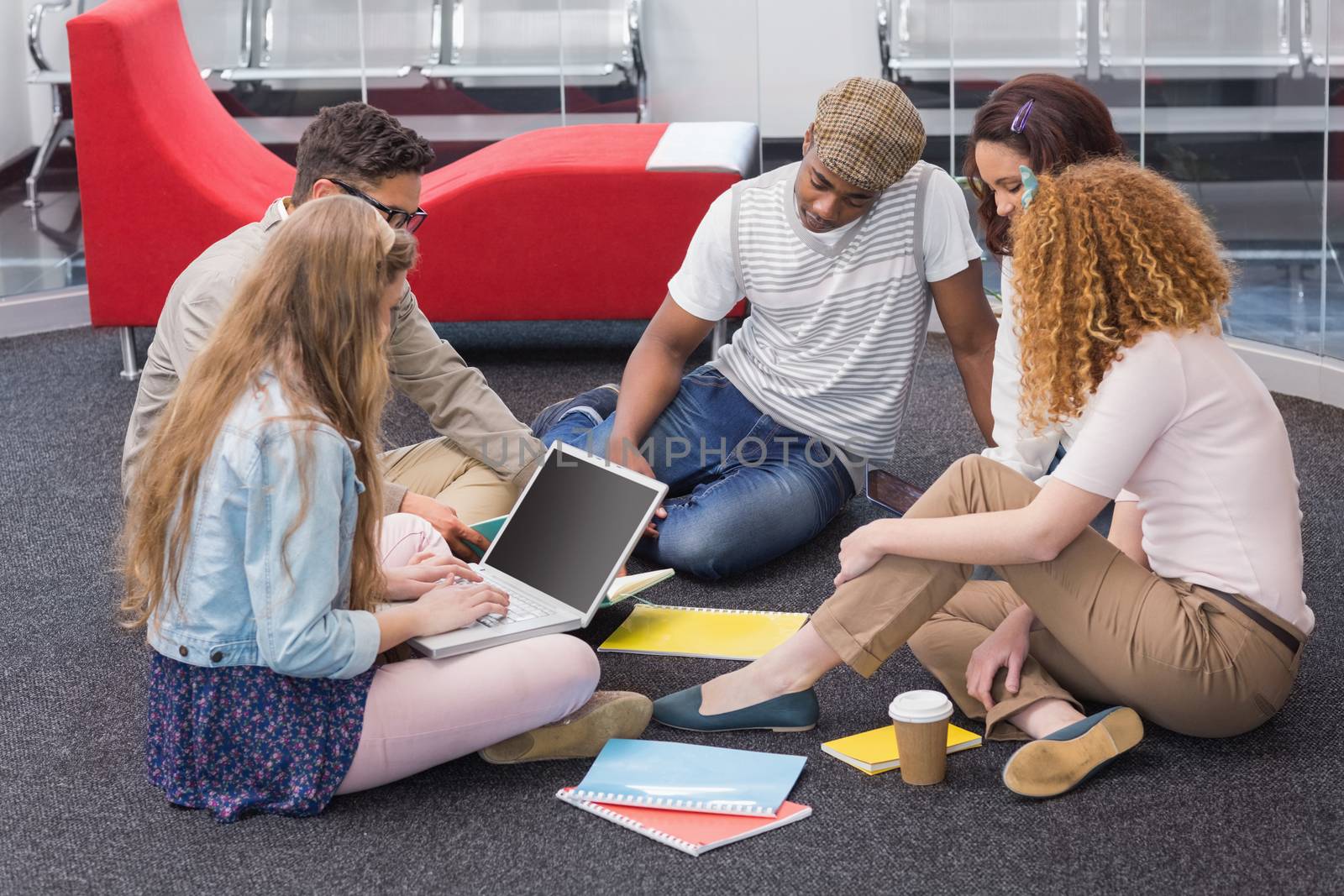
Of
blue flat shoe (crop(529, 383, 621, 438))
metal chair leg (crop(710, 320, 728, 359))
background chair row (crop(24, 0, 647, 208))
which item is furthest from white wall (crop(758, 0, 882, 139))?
blue flat shoe (crop(529, 383, 621, 438))

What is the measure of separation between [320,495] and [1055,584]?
970 mm

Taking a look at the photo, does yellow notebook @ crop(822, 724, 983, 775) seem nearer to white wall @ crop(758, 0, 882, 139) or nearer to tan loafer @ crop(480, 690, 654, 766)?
tan loafer @ crop(480, 690, 654, 766)

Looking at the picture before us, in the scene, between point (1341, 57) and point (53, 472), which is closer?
point (53, 472)

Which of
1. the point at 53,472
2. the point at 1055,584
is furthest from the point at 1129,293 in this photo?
the point at 53,472

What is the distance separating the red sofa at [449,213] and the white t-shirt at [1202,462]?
2246mm

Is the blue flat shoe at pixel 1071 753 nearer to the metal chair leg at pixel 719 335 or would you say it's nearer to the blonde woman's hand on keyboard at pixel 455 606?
the blonde woman's hand on keyboard at pixel 455 606

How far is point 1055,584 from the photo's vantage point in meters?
1.91

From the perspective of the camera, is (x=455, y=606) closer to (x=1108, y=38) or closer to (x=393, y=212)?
(x=393, y=212)

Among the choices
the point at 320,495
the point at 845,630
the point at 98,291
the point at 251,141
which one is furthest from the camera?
the point at 251,141

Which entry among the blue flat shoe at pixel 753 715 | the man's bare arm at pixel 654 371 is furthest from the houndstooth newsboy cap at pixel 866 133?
the blue flat shoe at pixel 753 715

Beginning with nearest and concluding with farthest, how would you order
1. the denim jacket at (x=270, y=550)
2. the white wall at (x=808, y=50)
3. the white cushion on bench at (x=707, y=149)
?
the denim jacket at (x=270, y=550) → the white cushion on bench at (x=707, y=149) → the white wall at (x=808, y=50)

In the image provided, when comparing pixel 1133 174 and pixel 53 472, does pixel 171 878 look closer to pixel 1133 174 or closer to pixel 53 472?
pixel 1133 174

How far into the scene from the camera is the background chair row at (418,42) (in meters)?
6.00

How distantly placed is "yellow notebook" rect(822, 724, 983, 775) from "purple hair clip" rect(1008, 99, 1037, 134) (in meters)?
1.00
